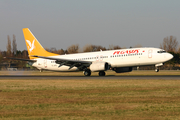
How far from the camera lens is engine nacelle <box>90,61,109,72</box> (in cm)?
4356

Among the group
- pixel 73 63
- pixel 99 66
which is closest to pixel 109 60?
pixel 99 66

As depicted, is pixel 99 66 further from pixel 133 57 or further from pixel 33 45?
pixel 33 45

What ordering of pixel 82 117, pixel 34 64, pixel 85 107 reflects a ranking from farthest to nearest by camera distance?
pixel 34 64
pixel 85 107
pixel 82 117

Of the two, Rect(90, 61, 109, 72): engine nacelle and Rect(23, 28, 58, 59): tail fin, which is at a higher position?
Rect(23, 28, 58, 59): tail fin

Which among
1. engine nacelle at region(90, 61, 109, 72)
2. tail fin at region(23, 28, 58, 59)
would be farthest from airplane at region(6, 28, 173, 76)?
tail fin at region(23, 28, 58, 59)

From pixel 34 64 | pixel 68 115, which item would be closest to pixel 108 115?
pixel 68 115

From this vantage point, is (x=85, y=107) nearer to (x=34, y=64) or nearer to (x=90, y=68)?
(x=90, y=68)

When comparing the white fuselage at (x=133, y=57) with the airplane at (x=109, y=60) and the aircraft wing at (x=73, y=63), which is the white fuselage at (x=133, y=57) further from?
the aircraft wing at (x=73, y=63)

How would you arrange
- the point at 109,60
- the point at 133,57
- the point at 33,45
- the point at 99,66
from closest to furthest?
the point at 133,57, the point at 99,66, the point at 109,60, the point at 33,45

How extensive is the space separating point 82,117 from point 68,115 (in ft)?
2.53

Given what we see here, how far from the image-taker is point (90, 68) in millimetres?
45125

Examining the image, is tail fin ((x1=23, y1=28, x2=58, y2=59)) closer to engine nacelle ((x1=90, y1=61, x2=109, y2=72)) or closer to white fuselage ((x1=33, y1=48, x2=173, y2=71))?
white fuselage ((x1=33, y1=48, x2=173, y2=71))

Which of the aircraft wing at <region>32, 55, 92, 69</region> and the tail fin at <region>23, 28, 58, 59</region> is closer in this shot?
Result: the aircraft wing at <region>32, 55, 92, 69</region>

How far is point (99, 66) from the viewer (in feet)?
144
